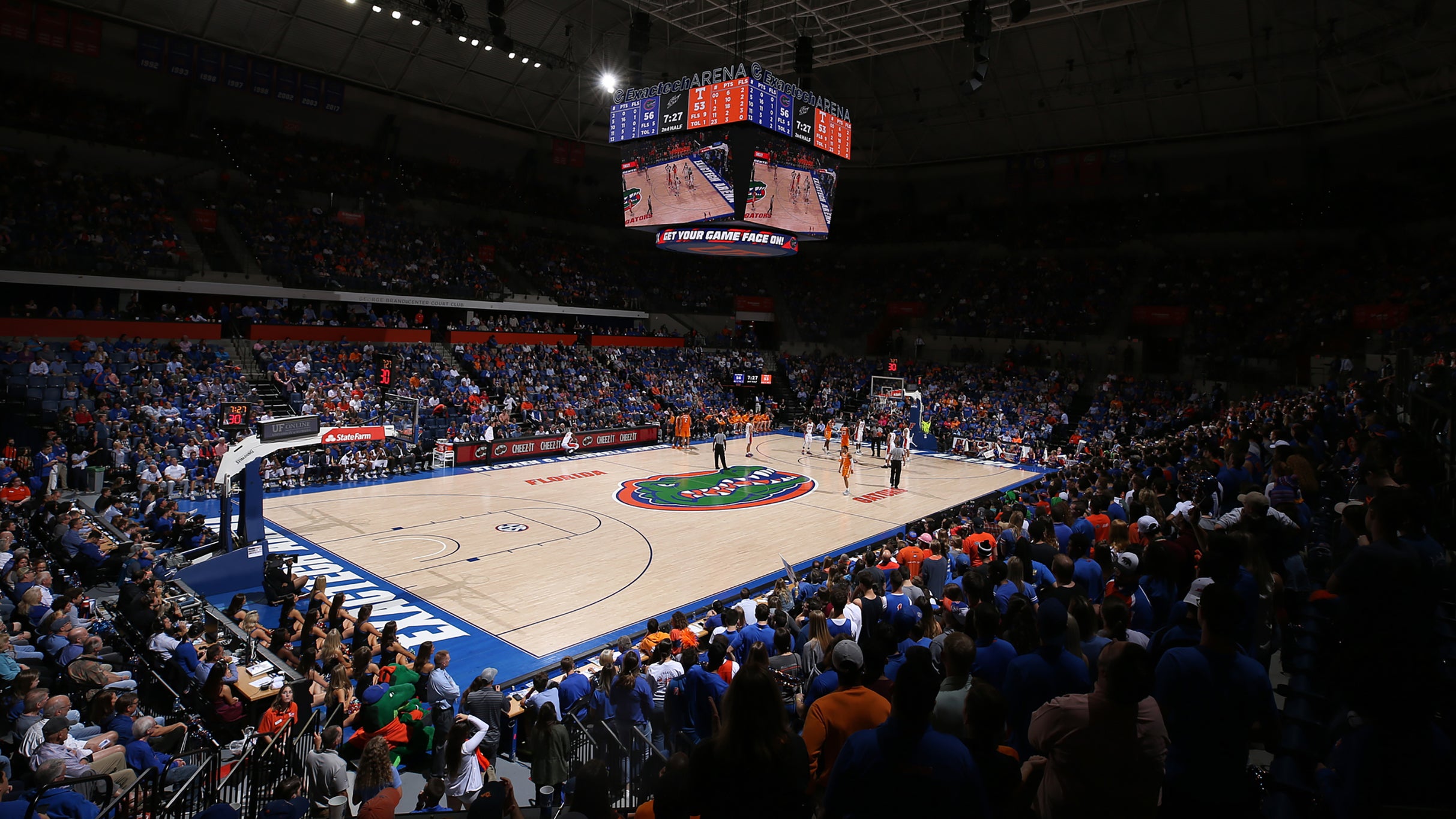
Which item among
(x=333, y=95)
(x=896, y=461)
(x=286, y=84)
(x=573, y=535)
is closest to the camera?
(x=573, y=535)

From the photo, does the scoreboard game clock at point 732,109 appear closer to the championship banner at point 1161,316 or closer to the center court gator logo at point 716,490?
the center court gator logo at point 716,490

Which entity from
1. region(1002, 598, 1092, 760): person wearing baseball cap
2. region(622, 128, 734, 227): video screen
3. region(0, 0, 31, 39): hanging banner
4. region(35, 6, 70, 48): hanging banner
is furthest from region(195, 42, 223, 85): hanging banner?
region(1002, 598, 1092, 760): person wearing baseball cap

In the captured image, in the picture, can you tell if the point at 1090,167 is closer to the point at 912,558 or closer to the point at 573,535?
the point at 573,535

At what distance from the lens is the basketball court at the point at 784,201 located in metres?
22.2

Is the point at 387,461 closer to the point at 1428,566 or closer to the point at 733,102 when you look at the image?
the point at 733,102

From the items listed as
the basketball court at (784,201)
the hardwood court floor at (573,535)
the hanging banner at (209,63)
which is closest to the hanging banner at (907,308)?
the hardwood court floor at (573,535)

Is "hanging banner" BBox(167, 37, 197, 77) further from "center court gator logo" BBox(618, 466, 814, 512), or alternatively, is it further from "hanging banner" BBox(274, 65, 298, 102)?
"center court gator logo" BBox(618, 466, 814, 512)

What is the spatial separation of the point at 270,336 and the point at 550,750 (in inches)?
1002

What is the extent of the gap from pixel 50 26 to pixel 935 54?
31.8 meters

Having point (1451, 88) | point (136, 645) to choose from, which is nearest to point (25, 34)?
point (136, 645)

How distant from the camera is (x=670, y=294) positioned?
43.9 m

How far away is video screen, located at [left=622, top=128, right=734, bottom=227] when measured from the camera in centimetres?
2194

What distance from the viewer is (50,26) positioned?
973 inches

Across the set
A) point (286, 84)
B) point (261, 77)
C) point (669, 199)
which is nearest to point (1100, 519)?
point (669, 199)
